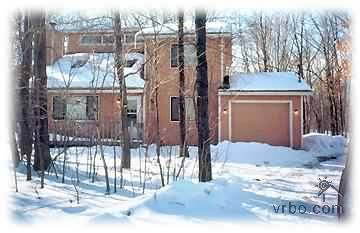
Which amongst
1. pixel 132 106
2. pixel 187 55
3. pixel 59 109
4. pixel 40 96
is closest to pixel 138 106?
pixel 132 106

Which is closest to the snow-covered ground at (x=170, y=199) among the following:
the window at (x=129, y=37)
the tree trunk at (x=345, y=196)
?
the tree trunk at (x=345, y=196)

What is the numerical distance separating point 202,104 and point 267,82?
28.9 ft

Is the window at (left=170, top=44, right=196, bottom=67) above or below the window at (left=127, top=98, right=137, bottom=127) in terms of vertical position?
above

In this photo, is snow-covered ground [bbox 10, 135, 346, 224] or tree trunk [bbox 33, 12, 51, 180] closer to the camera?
snow-covered ground [bbox 10, 135, 346, 224]

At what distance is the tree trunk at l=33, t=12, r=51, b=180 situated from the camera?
6.77 meters

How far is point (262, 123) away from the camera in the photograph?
558 inches

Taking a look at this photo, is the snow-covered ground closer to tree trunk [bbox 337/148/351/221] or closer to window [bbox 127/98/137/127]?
tree trunk [bbox 337/148/351/221]

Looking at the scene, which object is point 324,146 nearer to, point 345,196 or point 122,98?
point 122,98

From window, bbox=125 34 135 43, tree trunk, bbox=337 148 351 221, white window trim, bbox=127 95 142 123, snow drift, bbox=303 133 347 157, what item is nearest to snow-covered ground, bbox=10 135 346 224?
tree trunk, bbox=337 148 351 221

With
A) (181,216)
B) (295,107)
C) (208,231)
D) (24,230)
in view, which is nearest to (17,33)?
(24,230)

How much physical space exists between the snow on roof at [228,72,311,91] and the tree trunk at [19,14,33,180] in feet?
28.1

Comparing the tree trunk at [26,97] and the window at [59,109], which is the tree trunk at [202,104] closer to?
the tree trunk at [26,97]

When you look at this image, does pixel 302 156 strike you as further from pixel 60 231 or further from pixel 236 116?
pixel 60 231

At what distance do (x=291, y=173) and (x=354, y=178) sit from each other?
517 cm
